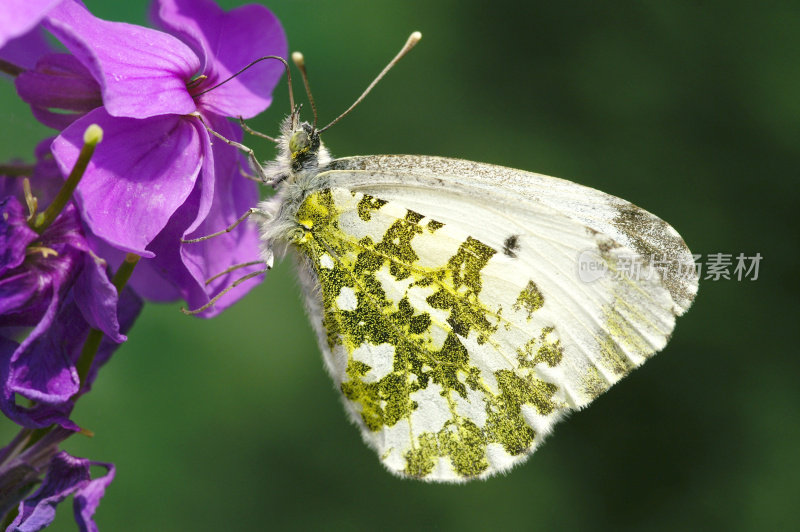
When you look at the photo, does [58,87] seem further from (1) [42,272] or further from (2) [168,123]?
(1) [42,272]

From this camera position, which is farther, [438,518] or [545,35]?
[545,35]

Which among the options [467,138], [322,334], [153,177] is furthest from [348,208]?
[467,138]

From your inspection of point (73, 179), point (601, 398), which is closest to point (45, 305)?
point (73, 179)

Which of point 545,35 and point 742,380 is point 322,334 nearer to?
point 742,380

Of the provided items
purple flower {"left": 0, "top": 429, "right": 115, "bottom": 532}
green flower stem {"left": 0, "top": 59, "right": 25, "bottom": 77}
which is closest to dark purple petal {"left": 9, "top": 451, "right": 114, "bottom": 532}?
purple flower {"left": 0, "top": 429, "right": 115, "bottom": 532}

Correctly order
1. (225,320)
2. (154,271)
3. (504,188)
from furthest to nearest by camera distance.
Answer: (225,320), (504,188), (154,271)
